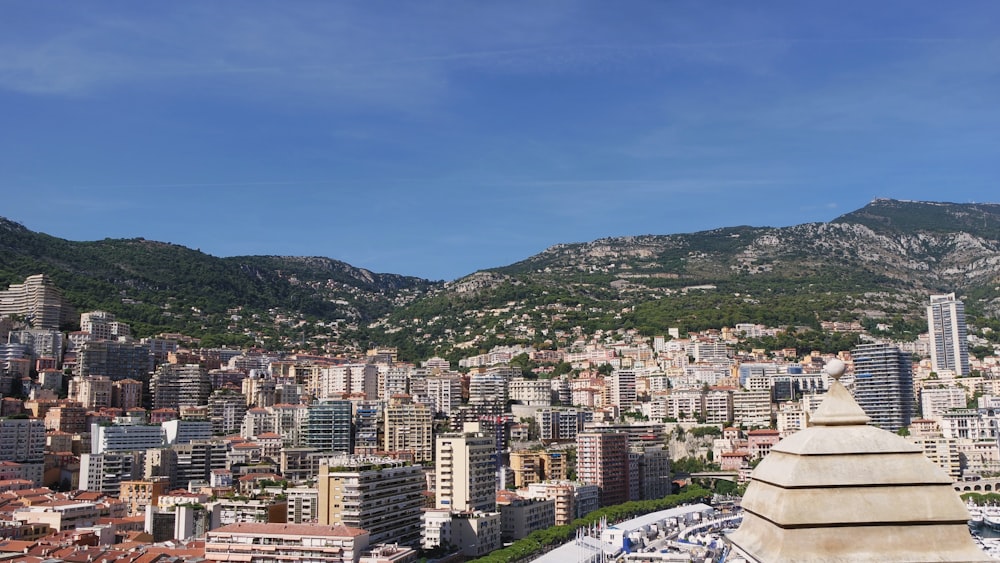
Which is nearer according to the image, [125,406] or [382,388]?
[125,406]

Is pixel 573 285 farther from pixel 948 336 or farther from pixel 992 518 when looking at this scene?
pixel 992 518

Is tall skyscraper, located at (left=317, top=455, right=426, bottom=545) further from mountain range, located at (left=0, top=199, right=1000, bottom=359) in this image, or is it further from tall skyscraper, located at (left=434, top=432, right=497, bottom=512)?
mountain range, located at (left=0, top=199, right=1000, bottom=359)

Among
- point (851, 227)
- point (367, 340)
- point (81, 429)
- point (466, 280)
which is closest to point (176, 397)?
point (81, 429)

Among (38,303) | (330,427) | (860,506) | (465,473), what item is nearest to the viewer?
(860,506)

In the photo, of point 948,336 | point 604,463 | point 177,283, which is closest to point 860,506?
point 604,463

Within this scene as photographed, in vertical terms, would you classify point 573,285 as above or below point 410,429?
above

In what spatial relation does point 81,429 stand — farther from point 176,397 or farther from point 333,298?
point 333,298
